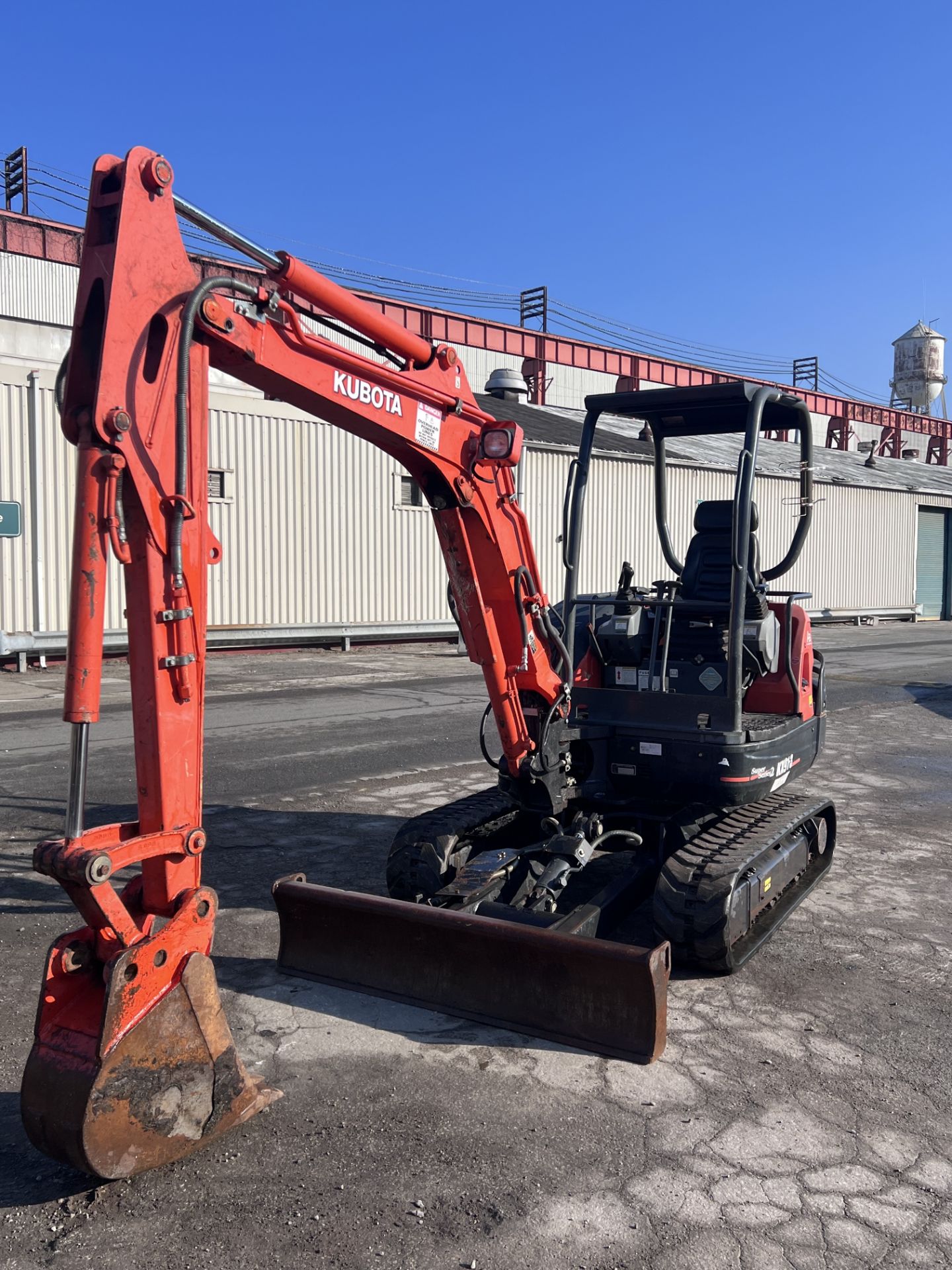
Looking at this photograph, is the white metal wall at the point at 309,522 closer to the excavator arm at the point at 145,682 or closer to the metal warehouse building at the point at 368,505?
the metal warehouse building at the point at 368,505

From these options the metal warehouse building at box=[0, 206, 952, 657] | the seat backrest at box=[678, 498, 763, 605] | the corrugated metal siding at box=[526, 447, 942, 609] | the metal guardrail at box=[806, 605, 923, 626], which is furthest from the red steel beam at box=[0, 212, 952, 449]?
the seat backrest at box=[678, 498, 763, 605]

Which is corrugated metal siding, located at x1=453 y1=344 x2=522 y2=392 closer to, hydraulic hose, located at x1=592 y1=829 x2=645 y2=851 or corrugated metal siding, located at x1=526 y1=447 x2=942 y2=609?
corrugated metal siding, located at x1=526 y1=447 x2=942 y2=609

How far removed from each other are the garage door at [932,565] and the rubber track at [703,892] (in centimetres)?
3185

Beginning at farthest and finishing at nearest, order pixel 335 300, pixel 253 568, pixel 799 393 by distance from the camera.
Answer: pixel 799 393, pixel 253 568, pixel 335 300

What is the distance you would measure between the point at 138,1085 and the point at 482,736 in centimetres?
298

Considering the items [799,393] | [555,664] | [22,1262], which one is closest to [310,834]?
[555,664]

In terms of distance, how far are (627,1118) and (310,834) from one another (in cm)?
400

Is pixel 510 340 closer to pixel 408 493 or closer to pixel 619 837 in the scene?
pixel 408 493

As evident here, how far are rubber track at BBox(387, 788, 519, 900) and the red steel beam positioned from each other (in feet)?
66.5

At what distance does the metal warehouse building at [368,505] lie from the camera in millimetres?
16797

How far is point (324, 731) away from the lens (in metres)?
11.6

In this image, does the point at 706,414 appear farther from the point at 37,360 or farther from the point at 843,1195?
the point at 37,360

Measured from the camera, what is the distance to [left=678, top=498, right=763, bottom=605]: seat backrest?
6586 millimetres

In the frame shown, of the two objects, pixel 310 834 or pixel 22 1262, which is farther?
pixel 310 834
